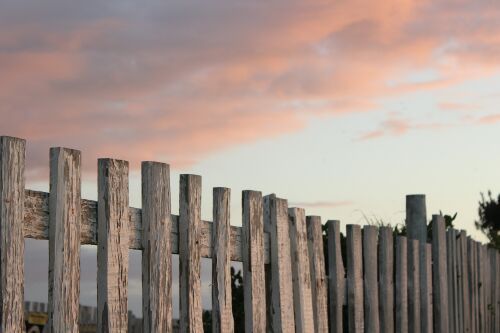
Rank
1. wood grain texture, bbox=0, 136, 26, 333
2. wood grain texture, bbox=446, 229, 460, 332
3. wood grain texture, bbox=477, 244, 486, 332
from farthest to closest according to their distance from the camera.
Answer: wood grain texture, bbox=477, 244, 486, 332, wood grain texture, bbox=446, 229, 460, 332, wood grain texture, bbox=0, 136, 26, 333

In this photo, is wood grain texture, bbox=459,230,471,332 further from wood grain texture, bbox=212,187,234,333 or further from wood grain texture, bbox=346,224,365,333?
wood grain texture, bbox=212,187,234,333

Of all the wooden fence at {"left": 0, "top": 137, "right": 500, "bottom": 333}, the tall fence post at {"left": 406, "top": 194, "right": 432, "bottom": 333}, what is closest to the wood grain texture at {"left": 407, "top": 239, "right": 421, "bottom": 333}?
the wooden fence at {"left": 0, "top": 137, "right": 500, "bottom": 333}

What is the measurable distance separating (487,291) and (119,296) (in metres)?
8.43

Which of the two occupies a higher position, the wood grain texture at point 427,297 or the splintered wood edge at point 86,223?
the splintered wood edge at point 86,223

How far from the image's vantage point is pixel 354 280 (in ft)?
23.3

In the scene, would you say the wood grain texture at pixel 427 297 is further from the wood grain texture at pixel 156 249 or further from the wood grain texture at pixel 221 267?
the wood grain texture at pixel 156 249

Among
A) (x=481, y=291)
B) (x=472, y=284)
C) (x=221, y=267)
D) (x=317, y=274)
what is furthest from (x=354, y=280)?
(x=481, y=291)

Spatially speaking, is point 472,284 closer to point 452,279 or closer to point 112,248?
point 452,279

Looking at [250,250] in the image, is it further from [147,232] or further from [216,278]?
[147,232]

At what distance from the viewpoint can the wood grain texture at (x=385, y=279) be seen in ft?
25.3

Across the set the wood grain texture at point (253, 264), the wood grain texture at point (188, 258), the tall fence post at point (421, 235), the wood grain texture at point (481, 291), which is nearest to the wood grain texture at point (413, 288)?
the tall fence post at point (421, 235)

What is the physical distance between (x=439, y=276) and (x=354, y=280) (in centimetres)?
239

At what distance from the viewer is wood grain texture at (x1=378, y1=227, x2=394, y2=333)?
7.72 metres

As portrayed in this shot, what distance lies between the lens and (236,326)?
25.1ft
